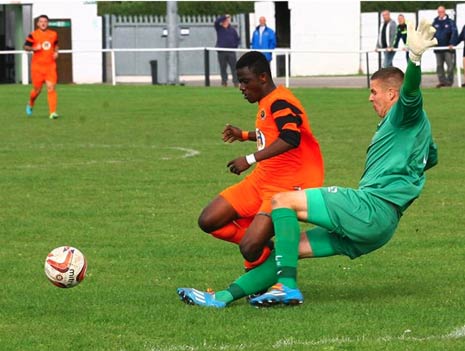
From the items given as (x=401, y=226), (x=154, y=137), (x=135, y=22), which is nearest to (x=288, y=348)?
(x=401, y=226)

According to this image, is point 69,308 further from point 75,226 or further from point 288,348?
point 75,226

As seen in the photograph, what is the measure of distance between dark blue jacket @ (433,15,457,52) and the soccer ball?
25420 mm

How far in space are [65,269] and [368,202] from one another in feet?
6.51

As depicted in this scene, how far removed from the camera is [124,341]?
277 inches

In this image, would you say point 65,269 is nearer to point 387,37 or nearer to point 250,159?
point 250,159

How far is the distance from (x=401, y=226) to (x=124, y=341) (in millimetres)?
5395

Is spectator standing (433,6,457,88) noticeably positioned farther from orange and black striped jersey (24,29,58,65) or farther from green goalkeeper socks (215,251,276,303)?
green goalkeeper socks (215,251,276,303)

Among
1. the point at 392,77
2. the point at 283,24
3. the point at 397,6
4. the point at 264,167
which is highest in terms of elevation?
the point at 397,6

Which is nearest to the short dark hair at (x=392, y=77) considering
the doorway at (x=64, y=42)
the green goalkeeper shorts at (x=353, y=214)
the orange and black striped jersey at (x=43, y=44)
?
the green goalkeeper shorts at (x=353, y=214)

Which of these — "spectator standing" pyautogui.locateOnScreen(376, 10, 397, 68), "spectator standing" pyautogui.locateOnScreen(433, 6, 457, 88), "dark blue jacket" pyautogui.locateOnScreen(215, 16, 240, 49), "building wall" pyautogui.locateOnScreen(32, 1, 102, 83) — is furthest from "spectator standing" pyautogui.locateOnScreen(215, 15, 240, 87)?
"building wall" pyautogui.locateOnScreen(32, 1, 102, 83)

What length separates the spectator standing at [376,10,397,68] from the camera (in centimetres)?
3422

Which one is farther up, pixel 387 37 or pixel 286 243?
pixel 387 37

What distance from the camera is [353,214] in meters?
7.76

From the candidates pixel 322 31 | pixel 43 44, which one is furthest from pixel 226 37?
pixel 43 44
